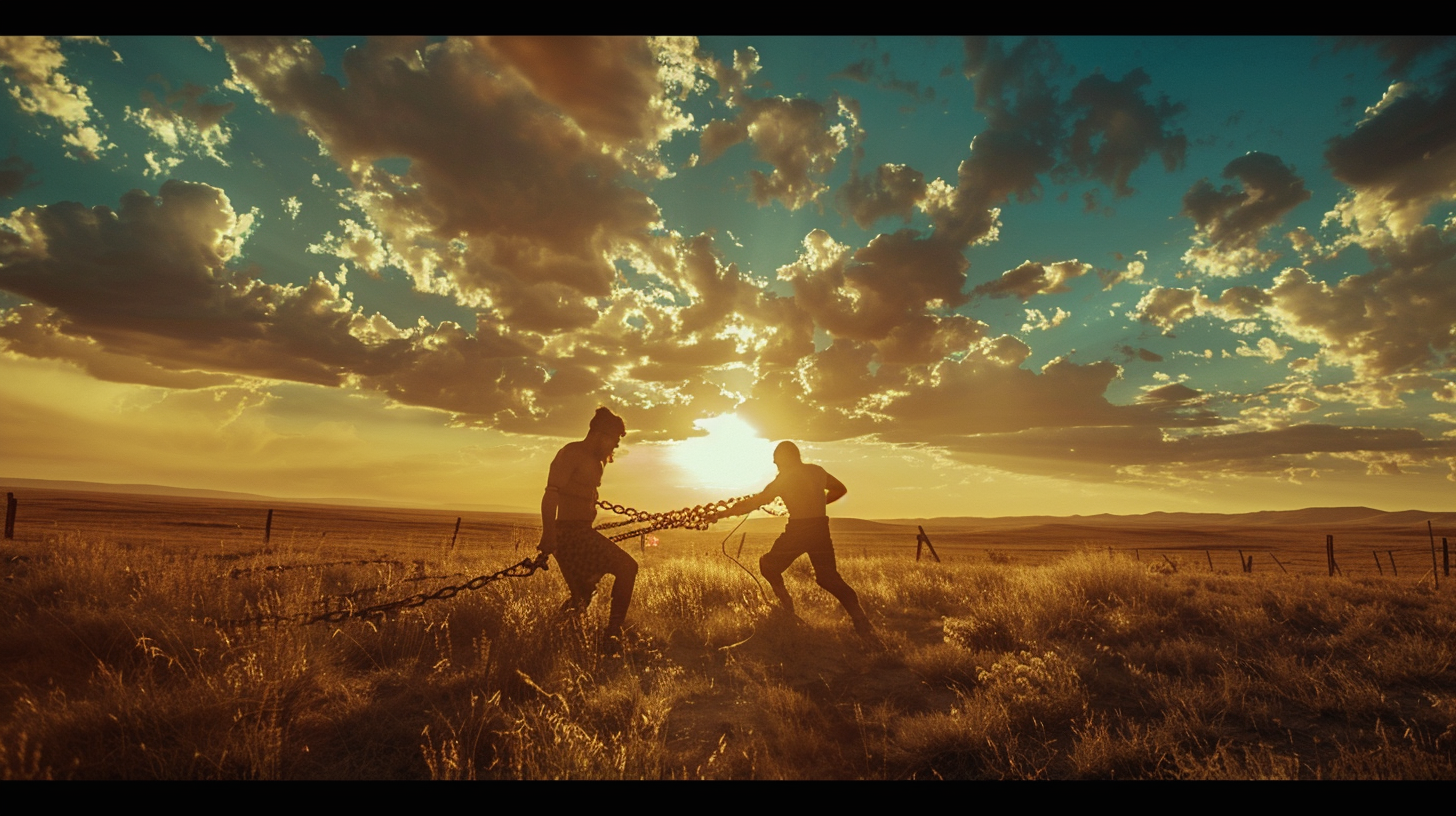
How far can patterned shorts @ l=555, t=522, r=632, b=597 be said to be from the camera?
576 centimetres

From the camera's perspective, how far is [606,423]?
6160 millimetres

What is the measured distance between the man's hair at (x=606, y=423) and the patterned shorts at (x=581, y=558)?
94cm

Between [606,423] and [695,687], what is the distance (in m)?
2.60

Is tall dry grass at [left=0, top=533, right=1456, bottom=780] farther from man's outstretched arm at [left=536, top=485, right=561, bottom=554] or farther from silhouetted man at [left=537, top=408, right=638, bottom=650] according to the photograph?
man's outstretched arm at [left=536, top=485, right=561, bottom=554]

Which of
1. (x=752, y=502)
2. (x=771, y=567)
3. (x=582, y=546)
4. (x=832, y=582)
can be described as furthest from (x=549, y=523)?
(x=832, y=582)

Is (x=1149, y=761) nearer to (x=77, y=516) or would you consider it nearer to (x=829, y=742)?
(x=829, y=742)

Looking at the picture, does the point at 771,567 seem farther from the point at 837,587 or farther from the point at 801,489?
the point at 801,489

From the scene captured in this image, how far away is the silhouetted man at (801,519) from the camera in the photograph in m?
6.47

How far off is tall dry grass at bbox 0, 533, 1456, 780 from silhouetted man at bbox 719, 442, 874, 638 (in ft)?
1.74

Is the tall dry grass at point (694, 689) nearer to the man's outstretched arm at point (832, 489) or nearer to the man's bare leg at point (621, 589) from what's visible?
the man's bare leg at point (621, 589)

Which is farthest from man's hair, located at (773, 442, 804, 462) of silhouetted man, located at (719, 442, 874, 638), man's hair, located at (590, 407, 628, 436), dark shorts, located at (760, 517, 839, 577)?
man's hair, located at (590, 407, 628, 436)

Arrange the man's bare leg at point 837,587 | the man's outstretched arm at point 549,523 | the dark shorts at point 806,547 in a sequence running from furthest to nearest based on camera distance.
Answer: the dark shorts at point 806,547, the man's bare leg at point 837,587, the man's outstretched arm at point 549,523

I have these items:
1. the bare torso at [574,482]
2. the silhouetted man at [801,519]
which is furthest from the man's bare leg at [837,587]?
the bare torso at [574,482]
